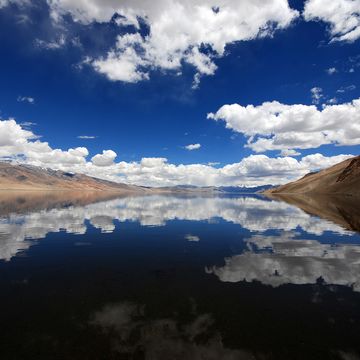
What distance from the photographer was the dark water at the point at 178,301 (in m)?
10.3

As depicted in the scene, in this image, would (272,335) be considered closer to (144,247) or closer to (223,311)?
(223,311)

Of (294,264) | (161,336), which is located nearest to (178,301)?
(161,336)

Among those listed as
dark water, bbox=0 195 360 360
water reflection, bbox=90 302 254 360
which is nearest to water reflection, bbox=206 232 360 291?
dark water, bbox=0 195 360 360

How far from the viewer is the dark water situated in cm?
1030

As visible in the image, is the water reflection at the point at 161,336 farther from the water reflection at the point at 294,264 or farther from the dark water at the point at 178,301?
the water reflection at the point at 294,264

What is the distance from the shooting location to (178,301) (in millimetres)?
14328

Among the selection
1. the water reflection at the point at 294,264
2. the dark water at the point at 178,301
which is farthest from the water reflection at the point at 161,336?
the water reflection at the point at 294,264

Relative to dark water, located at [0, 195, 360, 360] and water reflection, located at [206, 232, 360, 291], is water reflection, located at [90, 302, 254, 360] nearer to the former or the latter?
dark water, located at [0, 195, 360, 360]

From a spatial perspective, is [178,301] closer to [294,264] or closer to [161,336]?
[161,336]

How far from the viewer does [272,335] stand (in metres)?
11.2

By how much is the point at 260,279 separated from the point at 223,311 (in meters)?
5.75

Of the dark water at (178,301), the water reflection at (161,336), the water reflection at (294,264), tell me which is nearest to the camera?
the water reflection at (161,336)

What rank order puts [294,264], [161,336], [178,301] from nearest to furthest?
[161,336], [178,301], [294,264]

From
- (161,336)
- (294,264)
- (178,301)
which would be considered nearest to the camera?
(161,336)
